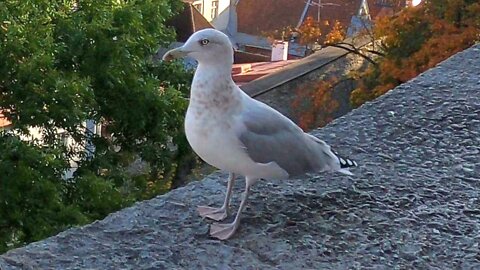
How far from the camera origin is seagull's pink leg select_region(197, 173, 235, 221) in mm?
1976

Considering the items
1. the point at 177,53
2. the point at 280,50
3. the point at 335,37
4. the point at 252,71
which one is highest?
the point at 177,53

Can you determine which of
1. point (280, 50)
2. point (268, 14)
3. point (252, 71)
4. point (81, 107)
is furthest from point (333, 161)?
point (268, 14)

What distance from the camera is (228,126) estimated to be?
1.81 metres

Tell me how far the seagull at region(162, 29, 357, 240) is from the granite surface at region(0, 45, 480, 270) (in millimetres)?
106

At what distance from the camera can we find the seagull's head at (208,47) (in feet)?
6.02

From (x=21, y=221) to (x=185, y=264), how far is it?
4.43m

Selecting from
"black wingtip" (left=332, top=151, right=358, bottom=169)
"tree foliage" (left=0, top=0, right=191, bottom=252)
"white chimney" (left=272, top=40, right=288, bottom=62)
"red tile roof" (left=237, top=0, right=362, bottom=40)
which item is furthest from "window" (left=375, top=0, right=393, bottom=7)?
"black wingtip" (left=332, top=151, right=358, bottom=169)

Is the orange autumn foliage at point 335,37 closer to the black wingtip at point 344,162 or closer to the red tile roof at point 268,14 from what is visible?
the red tile roof at point 268,14

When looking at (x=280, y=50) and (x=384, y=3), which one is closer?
(x=384, y=3)

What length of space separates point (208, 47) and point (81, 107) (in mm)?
4697

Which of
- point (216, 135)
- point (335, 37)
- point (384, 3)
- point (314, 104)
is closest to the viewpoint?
point (216, 135)

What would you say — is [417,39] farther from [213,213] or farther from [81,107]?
[213,213]

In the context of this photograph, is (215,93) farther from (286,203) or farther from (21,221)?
(21,221)

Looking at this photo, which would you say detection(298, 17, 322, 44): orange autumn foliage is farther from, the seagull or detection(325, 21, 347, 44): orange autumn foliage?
the seagull
